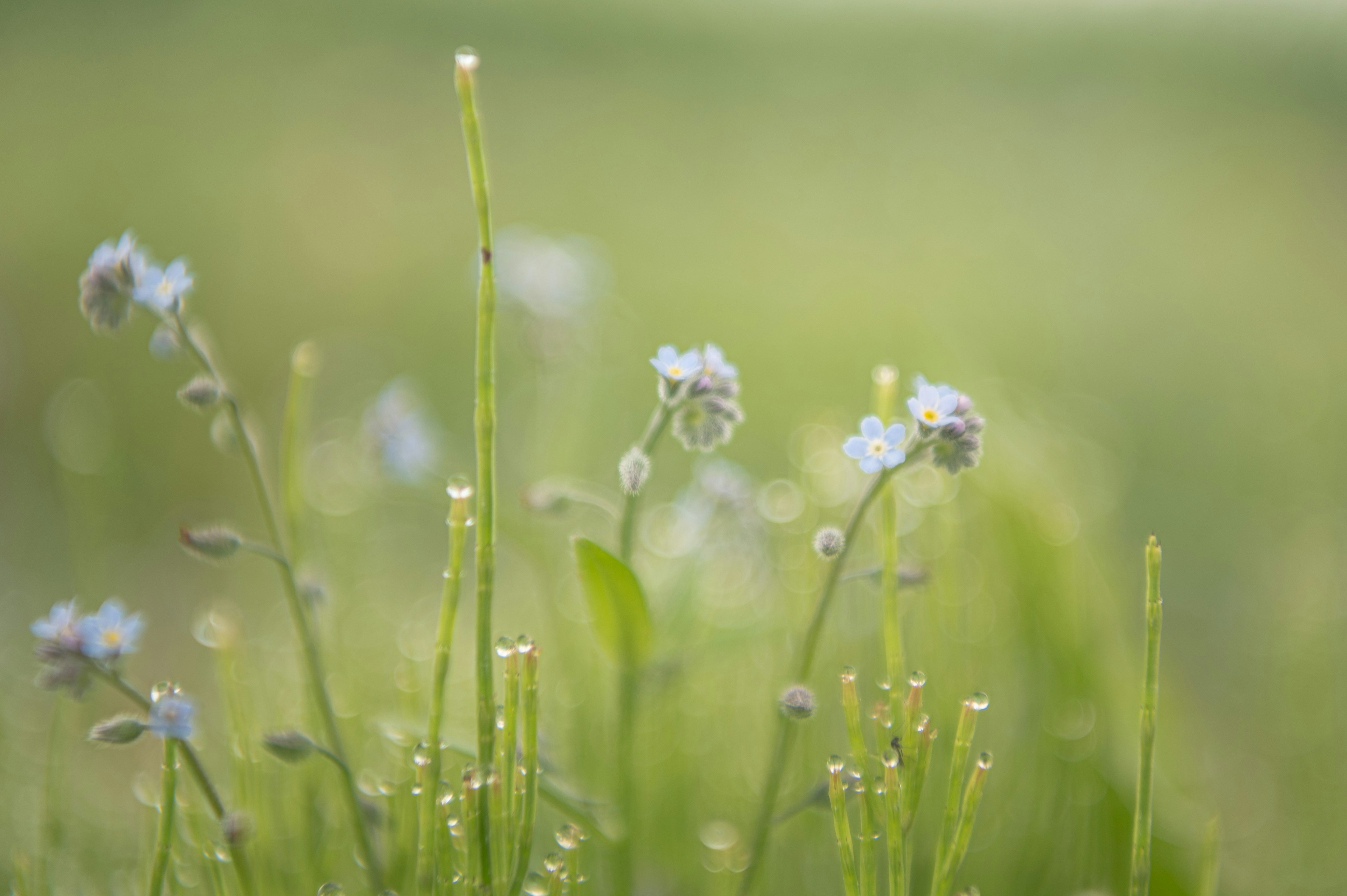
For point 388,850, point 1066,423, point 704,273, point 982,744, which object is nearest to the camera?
point 388,850

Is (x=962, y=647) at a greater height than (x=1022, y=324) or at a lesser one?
lesser

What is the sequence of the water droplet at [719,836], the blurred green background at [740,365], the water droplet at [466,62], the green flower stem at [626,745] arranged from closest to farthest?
the water droplet at [466,62] → the green flower stem at [626,745] → the water droplet at [719,836] → the blurred green background at [740,365]

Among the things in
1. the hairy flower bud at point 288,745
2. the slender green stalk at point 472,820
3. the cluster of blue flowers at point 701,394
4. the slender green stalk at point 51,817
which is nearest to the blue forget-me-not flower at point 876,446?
the cluster of blue flowers at point 701,394

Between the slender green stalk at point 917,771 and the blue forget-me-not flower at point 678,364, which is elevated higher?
the blue forget-me-not flower at point 678,364

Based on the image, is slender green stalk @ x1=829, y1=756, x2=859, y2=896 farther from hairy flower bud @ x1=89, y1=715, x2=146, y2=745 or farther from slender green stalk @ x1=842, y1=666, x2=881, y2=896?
hairy flower bud @ x1=89, y1=715, x2=146, y2=745

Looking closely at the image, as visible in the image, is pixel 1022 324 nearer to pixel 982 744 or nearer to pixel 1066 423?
pixel 1066 423

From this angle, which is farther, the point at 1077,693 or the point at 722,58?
the point at 722,58

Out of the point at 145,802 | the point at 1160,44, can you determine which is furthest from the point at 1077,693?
the point at 1160,44

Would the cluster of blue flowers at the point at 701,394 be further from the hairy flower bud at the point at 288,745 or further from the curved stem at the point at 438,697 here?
the hairy flower bud at the point at 288,745
